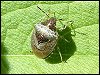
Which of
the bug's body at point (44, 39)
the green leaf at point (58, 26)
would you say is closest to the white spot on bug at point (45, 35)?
the bug's body at point (44, 39)

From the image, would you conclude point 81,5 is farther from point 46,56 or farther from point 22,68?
point 22,68

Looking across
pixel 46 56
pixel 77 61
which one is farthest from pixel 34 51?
pixel 77 61

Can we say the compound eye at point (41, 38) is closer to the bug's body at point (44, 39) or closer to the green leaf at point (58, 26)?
the bug's body at point (44, 39)

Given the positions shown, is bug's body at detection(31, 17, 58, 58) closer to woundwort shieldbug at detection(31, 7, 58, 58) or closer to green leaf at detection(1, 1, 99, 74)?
woundwort shieldbug at detection(31, 7, 58, 58)

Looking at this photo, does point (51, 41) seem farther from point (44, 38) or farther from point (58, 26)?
point (58, 26)

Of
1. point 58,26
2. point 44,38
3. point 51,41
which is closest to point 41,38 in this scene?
point 44,38

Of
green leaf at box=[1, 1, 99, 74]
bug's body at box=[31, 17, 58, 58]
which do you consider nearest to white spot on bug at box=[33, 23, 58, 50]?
bug's body at box=[31, 17, 58, 58]
